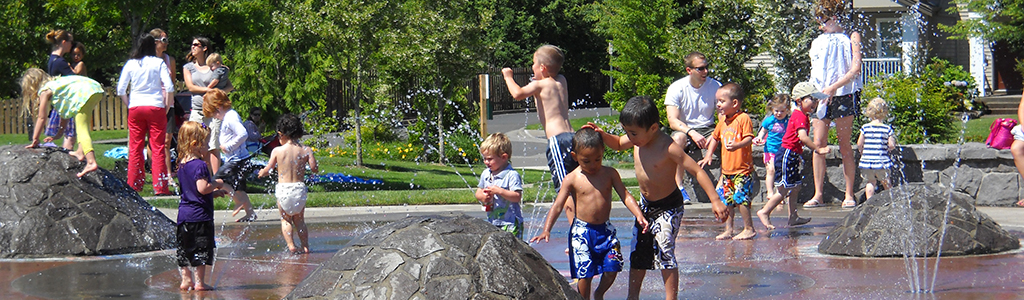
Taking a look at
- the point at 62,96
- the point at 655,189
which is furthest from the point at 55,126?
the point at 655,189

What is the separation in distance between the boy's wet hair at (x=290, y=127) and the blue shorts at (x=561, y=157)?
215 centimetres

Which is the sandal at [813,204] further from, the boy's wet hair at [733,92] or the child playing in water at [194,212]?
the child playing in water at [194,212]

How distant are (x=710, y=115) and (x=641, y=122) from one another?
3691 mm

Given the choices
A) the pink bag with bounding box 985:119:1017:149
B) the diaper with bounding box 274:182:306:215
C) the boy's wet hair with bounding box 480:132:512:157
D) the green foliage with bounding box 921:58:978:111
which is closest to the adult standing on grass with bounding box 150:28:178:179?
the diaper with bounding box 274:182:306:215

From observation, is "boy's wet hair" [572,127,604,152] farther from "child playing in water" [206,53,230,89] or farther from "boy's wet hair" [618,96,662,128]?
"child playing in water" [206,53,230,89]

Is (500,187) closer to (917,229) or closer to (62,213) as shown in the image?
(917,229)

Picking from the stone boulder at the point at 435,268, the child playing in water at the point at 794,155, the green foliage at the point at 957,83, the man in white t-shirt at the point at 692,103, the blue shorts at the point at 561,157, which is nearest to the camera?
the stone boulder at the point at 435,268

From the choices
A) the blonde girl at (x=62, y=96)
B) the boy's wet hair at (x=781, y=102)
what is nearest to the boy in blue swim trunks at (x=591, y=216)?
the boy's wet hair at (x=781, y=102)

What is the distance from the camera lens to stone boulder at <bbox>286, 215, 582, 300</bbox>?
3.81 metres

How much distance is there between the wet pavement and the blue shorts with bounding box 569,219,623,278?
0.64 meters

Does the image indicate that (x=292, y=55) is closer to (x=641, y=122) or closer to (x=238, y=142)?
(x=238, y=142)

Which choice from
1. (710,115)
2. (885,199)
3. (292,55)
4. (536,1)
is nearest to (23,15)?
(292,55)

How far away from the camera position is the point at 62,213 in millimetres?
7859

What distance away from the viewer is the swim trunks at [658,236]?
5668 millimetres
